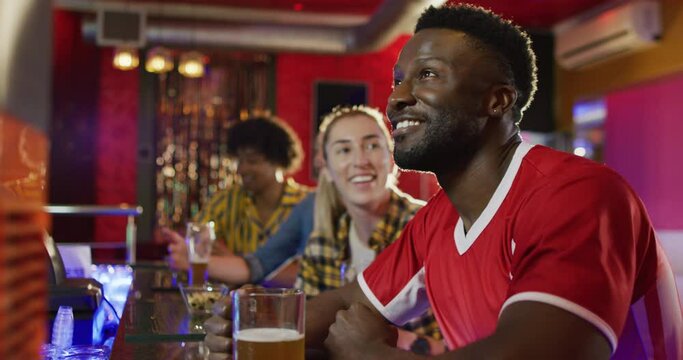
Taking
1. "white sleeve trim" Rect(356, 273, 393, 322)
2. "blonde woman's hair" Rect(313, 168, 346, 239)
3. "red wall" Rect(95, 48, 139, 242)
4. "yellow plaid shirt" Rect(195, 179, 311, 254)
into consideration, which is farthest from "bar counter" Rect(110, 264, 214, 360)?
"red wall" Rect(95, 48, 139, 242)

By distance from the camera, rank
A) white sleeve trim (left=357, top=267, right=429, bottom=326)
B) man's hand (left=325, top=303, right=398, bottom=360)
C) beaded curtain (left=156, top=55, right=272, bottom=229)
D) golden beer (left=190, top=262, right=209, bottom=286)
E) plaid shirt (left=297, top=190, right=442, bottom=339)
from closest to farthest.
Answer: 1. man's hand (left=325, top=303, right=398, bottom=360)
2. white sleeve trim (left=357, top=267, right=429, bottom=326)
3. golden beer (left=190, top=262, right=209, bottom=286)
4. plaid shirt (left=297, top=190, right=442, bottom=339)
5. beaded curtain (left=156, top=55, right=272, bottom=229)

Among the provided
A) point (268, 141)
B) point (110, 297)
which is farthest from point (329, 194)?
point (268, 141)

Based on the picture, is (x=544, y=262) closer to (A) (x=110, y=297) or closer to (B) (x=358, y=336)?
(B) (x=358, y=336)

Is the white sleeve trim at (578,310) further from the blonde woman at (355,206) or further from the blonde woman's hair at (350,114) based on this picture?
the blonde woman's hair at (350,114)

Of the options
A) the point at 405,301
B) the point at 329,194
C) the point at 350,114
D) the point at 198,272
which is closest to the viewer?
the point at 405,301

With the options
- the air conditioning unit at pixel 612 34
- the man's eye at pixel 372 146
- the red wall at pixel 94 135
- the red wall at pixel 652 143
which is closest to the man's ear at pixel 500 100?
the man's eye at pixel 372 146

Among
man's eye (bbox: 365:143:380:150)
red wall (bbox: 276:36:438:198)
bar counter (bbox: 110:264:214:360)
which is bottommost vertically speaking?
bar counter (bbox: 110:264:214:360)

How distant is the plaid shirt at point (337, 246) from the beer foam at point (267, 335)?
1.36m

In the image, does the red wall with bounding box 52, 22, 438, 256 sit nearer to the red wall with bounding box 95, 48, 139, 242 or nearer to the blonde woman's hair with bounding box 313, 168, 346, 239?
the red wall with bounding box 95, 48, 139, 242

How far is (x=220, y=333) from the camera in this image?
1156 mm

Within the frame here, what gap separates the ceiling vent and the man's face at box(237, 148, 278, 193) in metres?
3.08

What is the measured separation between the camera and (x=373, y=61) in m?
7.86

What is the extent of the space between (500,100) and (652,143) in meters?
6.03

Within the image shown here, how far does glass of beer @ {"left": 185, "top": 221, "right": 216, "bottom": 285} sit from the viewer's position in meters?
2.23
